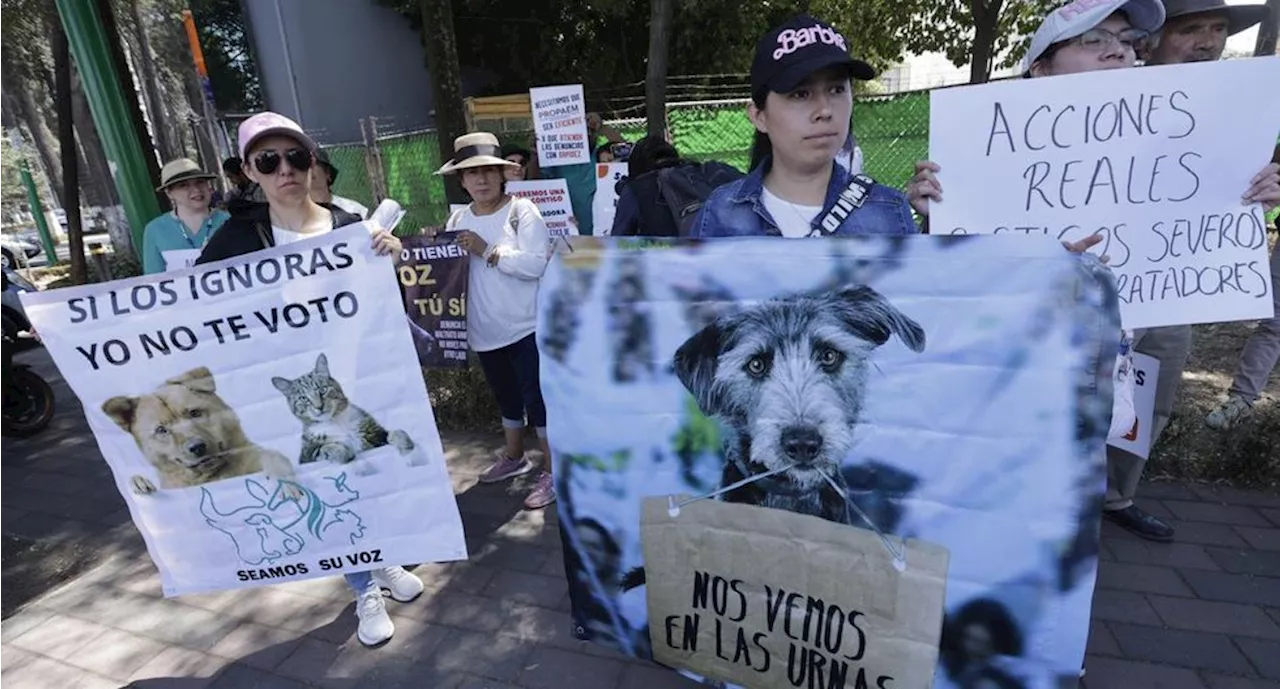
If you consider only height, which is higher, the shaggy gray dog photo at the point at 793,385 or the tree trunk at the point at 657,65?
the tree trunk at the point at 657,65

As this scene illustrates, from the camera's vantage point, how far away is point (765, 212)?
1843mm

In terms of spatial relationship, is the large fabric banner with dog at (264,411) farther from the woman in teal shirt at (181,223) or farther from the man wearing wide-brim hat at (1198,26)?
the man wearing wide-brim hat at (1198,26)

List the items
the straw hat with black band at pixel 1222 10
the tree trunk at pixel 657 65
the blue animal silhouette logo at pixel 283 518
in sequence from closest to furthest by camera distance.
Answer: the blue animal silhouette logo at pixel 283 518, the straw hat with black band at pixel 1222 10, the tree trunk at pixel 657 65

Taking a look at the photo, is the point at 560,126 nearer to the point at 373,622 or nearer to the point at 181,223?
the point at 181,223

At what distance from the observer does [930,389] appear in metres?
1.31

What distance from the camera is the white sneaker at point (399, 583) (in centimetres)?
293

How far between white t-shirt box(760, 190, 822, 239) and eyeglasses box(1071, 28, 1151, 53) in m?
1.03

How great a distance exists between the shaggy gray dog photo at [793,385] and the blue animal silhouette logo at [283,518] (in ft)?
4.71

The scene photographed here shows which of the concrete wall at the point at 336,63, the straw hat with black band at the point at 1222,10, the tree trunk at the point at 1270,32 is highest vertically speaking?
the concrete wall at the point at 336,63

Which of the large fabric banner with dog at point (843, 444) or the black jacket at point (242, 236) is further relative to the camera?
the black jacket at point (242, 236)

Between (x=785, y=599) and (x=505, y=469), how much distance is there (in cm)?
274

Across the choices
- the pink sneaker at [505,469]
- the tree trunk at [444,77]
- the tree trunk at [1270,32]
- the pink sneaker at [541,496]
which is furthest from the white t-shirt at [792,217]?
the tree trunk at [444,77]

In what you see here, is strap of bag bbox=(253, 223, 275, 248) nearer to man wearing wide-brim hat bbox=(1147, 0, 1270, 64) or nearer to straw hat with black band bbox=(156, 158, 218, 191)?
straw hat with black band bbox=(156, 158, 218, 191)

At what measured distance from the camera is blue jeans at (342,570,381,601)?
268 centimetres
